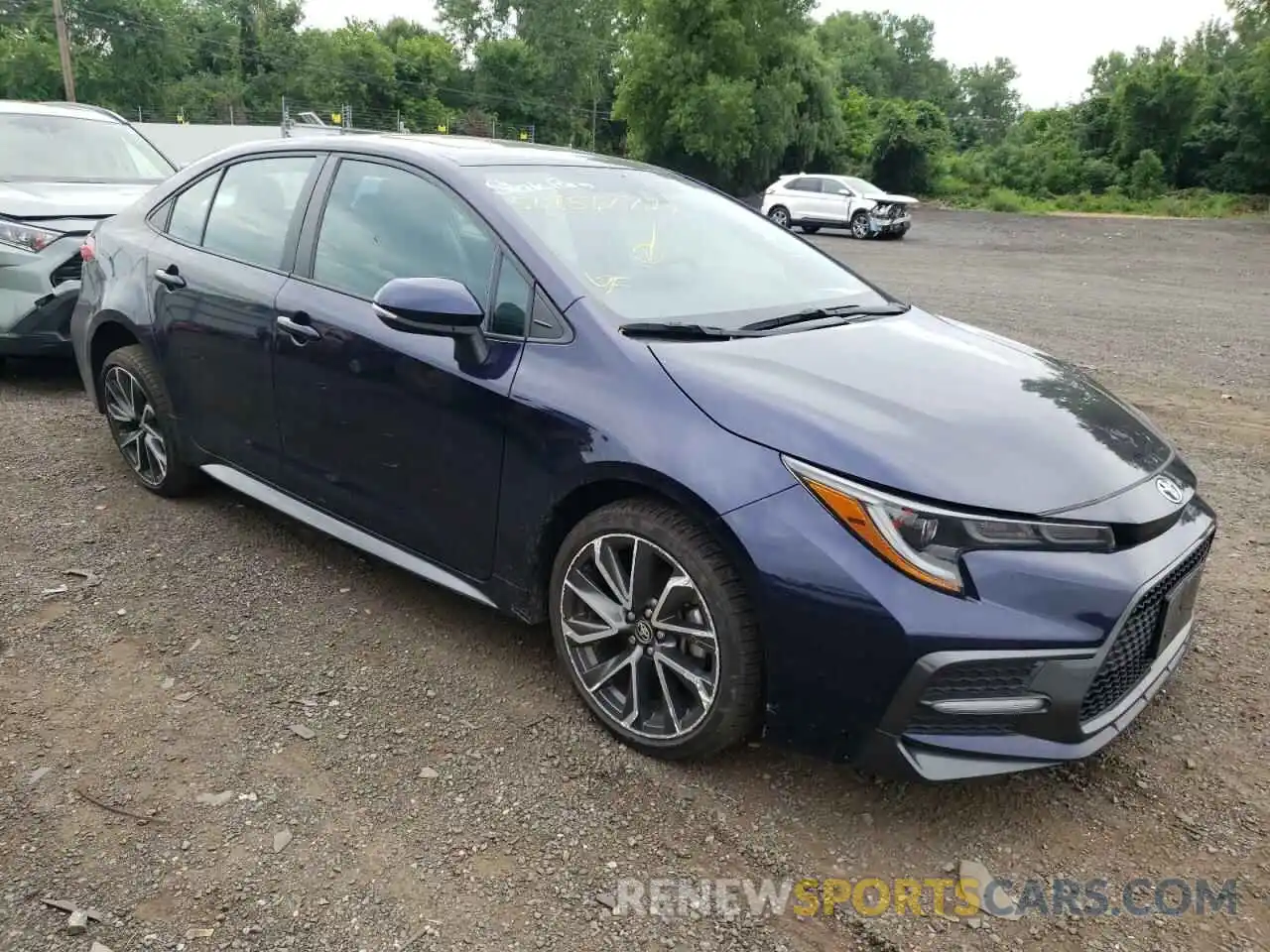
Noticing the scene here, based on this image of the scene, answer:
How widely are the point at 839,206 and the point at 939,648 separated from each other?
23.7 metres

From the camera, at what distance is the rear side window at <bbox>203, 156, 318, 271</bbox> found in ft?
12.1

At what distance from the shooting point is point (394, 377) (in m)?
3.14

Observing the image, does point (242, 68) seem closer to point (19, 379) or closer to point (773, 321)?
point (19, 379)

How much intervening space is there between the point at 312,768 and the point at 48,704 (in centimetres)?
92

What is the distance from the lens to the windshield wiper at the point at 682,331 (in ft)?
9.23

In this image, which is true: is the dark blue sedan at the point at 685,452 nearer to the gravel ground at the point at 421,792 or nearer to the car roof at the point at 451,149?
the car roof at the point at 451,149

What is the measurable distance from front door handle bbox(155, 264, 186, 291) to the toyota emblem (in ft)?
11.9

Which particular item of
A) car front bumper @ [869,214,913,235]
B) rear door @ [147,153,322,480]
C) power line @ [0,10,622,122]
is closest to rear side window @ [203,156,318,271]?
rear door @ [147,153,322,480]

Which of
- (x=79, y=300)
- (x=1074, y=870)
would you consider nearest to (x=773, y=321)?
(x=1074, y=870)

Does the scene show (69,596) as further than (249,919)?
Yes

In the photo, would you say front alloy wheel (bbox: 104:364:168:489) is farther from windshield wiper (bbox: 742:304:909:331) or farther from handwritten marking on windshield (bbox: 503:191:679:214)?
windshield wiper (bbox: 742:304:909:331)

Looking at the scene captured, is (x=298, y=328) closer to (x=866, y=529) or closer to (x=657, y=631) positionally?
(x=657, y=631)

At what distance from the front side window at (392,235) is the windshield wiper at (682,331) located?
0.52m

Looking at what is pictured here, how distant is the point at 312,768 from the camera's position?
2691 millimetres
